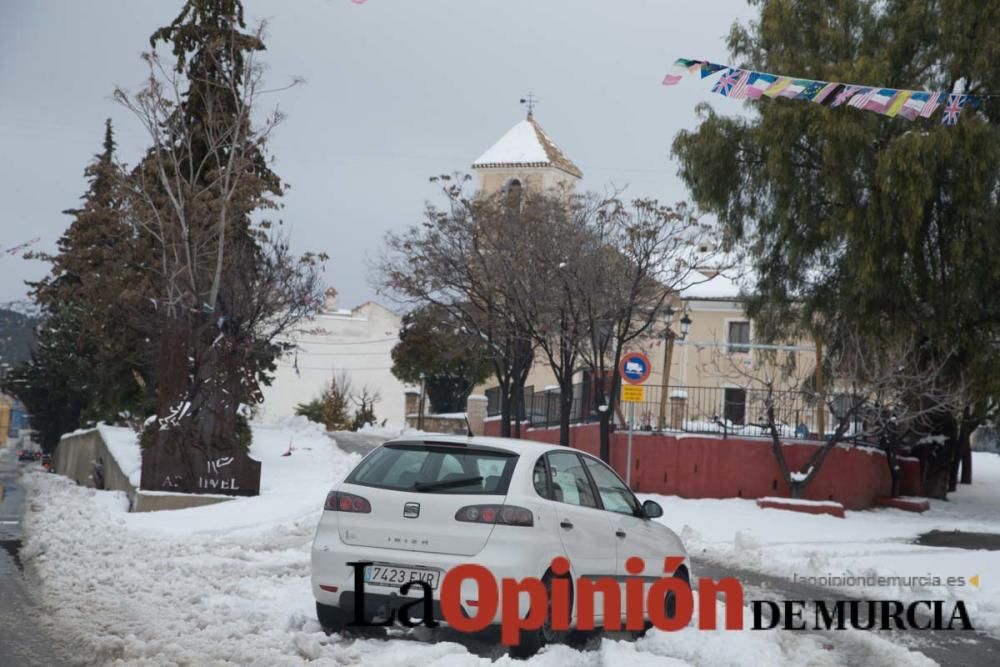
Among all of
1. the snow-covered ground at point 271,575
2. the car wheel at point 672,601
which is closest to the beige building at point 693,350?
the snow-covered ground at point 271,575

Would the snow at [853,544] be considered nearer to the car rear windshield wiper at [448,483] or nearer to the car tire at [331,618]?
the car rear windshield wiper at [448,483]

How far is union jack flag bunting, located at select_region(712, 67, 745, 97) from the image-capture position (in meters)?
17.1

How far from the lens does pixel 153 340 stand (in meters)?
32.6

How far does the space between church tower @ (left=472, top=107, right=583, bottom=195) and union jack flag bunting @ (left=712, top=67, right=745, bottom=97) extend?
2217 inches

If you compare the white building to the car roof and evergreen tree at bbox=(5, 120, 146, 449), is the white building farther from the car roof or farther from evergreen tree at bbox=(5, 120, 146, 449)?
the car roof

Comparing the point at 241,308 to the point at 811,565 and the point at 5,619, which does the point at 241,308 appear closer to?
the point at 811,565

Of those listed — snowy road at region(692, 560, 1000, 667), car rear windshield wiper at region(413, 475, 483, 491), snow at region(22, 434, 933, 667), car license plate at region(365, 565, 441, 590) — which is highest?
car rear windshield wiper at region(413, 475, 483, 491)

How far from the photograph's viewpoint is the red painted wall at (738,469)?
26.1 m

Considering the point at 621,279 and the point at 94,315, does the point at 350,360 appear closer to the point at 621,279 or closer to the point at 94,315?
the point at 94,315

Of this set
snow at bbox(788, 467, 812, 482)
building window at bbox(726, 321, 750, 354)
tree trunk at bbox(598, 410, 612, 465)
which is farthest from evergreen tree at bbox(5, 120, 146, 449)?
building window at bbox(726, 321, 750, 354)

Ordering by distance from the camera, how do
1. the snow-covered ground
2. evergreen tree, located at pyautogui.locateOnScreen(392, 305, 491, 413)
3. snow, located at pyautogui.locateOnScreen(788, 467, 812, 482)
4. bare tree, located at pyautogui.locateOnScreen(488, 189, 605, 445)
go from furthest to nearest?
1. evergreen tree, located at pyautogui.locateOnScreen(392, 305, 491, 413)
2. bare tree, located at pyautogui.locateOnScreen(488, 189, 605, 445)
3. snow, located at pyautogui.locateOnScreen(788, 467, 812, 482)
4. the snow-covered ground

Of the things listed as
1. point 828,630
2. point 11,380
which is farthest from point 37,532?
point 11,380

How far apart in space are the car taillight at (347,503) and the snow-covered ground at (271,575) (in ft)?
2.99

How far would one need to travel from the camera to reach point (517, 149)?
7638 centimetres
